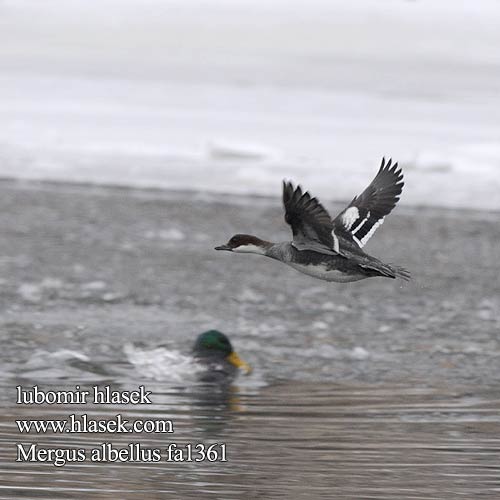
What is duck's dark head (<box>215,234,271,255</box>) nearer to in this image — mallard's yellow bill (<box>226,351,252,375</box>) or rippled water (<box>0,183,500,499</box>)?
rippled water (<box>0,183,500,499</box>)

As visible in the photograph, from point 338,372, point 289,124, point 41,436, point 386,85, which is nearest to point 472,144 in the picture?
point 289,124

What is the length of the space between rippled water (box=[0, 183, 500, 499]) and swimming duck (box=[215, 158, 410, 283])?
0.78 meters

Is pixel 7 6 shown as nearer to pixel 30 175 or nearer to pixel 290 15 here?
pixel 290 15

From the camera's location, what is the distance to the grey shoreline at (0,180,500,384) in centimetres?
771

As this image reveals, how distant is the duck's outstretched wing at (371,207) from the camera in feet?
19.8

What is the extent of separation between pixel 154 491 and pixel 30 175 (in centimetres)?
789

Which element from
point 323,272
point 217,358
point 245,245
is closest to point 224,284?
point 217,358

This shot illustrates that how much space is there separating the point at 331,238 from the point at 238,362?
6.44 feet

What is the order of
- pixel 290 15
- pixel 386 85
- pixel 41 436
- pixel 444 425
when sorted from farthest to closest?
pixel 290 15 → pixel 386 85 → pixel 444 425 → pixel 41 436

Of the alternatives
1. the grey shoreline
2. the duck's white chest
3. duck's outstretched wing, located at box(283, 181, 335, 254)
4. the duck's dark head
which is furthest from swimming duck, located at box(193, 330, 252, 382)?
duck's outstretched wing, located at box(283, 181, 335, 254)

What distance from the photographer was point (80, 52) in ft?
61.3

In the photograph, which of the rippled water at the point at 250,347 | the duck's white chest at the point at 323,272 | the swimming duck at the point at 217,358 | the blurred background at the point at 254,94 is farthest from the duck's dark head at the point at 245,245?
the blurred background at the point at 254,94

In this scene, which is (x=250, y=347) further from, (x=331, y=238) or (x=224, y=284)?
(x=331, y=238)

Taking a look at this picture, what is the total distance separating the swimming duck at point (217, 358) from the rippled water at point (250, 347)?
0.10 m
